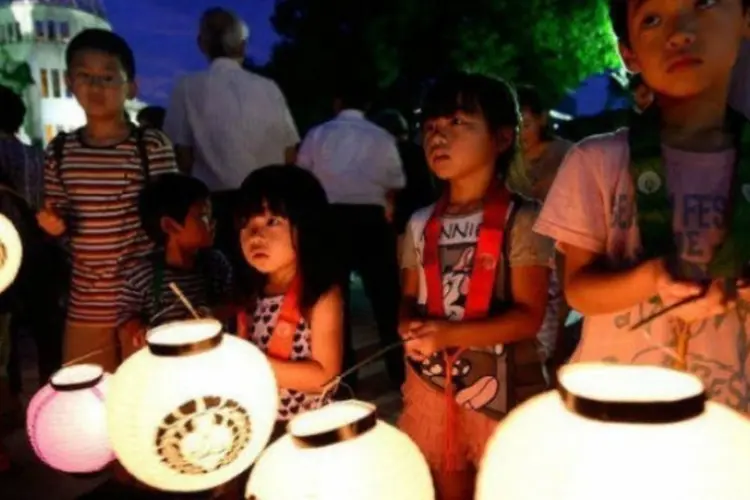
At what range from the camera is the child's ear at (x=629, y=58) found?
2.08m

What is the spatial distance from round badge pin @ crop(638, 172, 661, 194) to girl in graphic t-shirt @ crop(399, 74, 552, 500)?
2.55ft

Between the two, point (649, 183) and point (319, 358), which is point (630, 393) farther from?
point (319, 358)

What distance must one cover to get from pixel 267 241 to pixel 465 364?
866 millimetres

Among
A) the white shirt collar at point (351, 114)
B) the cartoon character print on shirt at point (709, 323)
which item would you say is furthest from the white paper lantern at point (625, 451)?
the white shirt collar at point (351, 114)

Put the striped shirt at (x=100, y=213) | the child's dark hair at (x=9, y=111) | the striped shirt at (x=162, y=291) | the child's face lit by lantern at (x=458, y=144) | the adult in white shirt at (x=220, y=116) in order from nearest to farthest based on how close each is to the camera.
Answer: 1. the child's face lit by lantern at (x=458, y=144)
2. the striped shirt at (x=162, y=291)
3. the striped shirt at (x=100, y=213)
4. the adult in white shirt at (x=220, y=116)
5. the child's dark hair at (x=9, y=111)

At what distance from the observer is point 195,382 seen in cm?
234

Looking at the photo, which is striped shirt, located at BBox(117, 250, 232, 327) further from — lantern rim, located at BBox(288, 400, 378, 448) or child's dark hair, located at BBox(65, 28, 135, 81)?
lantern rim, located at BBox(288, 400, 378, 448)

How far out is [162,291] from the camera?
3805mm

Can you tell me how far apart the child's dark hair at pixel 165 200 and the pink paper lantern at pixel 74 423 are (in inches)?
33.9

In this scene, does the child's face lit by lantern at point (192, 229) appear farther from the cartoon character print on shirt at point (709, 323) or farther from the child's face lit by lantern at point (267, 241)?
the cartoon character print on shirt at point (709, 323)

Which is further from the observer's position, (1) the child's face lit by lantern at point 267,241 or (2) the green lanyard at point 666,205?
(1) the child's face lit by lantern at point 267,241

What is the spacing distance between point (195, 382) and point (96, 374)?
3.82ft

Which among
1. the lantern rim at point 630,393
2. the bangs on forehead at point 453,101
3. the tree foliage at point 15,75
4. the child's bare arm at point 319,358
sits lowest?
the child's bare arm at point 319,358

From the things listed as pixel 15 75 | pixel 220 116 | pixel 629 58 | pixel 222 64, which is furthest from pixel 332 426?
pixel 15 75
